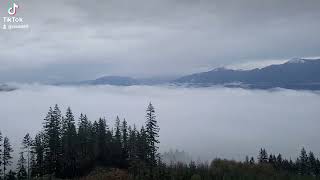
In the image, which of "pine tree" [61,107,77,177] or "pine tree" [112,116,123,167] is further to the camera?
"pine tree" [112,116,123,167]

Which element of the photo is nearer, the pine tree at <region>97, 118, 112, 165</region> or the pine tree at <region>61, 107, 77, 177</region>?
the pine tree at <region>61, 107, 77, 177</region>

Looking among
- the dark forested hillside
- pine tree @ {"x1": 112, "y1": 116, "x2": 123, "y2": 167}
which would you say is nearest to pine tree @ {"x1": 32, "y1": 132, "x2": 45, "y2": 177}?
the dark forested hillside

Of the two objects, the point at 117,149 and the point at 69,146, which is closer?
the point at 69,146

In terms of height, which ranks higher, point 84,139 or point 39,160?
point 84,139

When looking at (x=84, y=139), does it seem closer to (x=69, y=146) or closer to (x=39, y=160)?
(x=69, y=146)

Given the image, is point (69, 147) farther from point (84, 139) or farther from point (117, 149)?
point (117, 149)

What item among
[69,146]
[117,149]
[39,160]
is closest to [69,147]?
[69,146]

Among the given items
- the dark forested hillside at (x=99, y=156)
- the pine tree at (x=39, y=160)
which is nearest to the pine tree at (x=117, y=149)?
the dark forested hillside at (x=99, y=156)

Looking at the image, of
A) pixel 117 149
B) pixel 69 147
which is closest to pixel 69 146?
pixel 69 147

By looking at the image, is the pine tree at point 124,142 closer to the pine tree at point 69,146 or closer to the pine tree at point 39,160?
the pine tree at point 69,146

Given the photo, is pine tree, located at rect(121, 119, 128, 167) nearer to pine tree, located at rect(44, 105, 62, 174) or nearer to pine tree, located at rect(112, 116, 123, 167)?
pine tree, located at rect(112, 116, 123, 167)

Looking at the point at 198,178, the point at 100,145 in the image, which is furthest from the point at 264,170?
the point at 100,145

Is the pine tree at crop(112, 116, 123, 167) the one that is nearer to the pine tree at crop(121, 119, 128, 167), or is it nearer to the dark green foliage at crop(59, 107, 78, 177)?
the pine tree at crop(121, 119, 128, 167)

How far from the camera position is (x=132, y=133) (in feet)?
426
